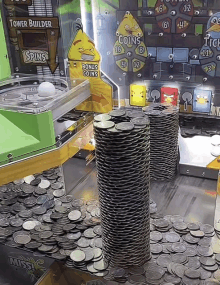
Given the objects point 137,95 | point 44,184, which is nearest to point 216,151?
point 137,95

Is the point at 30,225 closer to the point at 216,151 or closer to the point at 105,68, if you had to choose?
the point at 105,68

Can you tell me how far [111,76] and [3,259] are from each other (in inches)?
117

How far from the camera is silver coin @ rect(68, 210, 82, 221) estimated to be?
4.68 m

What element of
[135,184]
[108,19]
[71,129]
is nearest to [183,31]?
[108,19]

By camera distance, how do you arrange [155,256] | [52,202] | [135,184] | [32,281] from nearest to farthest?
[135,184] < [155,256] < [32,281] < [52,202]

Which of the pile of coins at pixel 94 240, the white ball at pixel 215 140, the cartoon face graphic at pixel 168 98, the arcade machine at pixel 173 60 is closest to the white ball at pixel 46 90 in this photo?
the arcade machine at pixel 173 60

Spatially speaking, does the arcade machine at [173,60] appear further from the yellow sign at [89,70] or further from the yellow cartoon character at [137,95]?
the yellow sign at [89,70]

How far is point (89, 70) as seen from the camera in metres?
5.78

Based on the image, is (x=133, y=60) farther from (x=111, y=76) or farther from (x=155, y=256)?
(x=155, y=256)

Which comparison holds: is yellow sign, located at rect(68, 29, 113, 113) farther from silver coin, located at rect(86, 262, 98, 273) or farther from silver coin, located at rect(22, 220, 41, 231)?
silver coin, located at rect(86, 262, 98, 273)

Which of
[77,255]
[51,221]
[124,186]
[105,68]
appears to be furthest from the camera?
[105,68]

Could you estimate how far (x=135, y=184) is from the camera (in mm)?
3564

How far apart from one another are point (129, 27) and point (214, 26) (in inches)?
45.9

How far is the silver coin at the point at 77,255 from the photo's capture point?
4.02m
